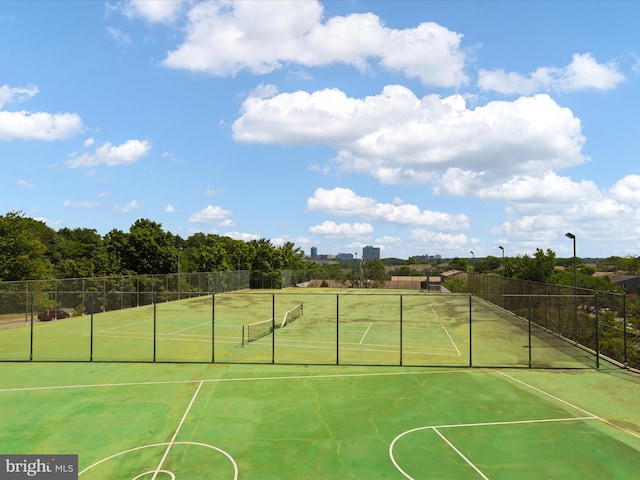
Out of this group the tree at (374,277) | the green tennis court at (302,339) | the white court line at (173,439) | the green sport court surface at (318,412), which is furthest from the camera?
the tree at (374,277)

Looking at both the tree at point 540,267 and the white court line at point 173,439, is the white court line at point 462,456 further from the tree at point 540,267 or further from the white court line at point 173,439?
the tree at point 540,267

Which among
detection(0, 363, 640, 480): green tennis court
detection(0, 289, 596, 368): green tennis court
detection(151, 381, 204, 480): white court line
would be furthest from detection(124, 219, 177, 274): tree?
detection(151, 381, 204, 480): white court line

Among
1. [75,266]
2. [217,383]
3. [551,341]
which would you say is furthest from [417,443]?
[75,266]

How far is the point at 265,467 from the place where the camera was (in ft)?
34.6

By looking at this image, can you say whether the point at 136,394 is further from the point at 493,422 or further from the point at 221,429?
the point at 493,422

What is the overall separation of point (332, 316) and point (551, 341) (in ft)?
60.0

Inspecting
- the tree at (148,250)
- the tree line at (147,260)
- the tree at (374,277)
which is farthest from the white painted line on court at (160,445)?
the tree at (374,277)

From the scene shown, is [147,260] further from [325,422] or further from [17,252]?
[325,422]

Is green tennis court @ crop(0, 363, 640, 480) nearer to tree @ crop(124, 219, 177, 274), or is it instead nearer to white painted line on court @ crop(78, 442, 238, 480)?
white painted line on court @ crop(78, 442, 238, 480)

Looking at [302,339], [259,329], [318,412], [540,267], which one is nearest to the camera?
[318,412]

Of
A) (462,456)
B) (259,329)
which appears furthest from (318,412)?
(259,329)

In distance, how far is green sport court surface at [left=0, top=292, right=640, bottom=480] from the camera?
10.7 metres

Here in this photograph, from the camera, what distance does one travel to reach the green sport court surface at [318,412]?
10703 mm

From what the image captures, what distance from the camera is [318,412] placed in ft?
46.7
